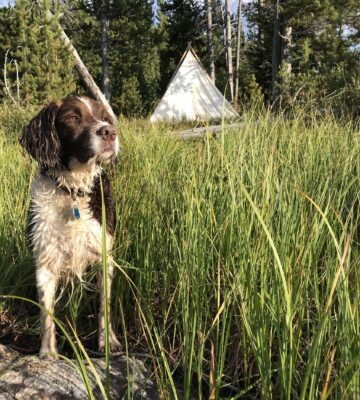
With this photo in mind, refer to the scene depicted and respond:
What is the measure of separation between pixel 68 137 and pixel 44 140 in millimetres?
151

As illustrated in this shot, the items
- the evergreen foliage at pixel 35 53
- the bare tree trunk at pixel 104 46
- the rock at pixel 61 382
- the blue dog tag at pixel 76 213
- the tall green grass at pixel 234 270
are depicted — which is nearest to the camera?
the tall green grass at pixel 234 270

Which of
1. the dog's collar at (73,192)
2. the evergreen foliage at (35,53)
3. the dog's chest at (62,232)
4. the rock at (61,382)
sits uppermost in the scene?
the evergreen foliage at (35,53)

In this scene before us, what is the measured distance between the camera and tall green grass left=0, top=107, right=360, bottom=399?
1314mm

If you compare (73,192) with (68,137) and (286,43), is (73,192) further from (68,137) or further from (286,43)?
(286,43)

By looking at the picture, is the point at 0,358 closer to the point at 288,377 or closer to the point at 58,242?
the point at 58,242

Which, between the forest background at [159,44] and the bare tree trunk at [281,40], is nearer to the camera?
the forest background at [159,44]

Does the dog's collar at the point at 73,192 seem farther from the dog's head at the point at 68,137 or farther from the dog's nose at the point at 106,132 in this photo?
the dog's nose at the point at 106,132

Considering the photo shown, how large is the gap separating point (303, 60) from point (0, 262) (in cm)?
2279

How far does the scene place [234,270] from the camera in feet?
4.99

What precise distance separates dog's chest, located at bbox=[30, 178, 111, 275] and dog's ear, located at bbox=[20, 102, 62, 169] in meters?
0.15

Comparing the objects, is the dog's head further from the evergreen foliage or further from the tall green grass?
the evergreen foliage

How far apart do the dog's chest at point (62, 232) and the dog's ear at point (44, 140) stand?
0.15m

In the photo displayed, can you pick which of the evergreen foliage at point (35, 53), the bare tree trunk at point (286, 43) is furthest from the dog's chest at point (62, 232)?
the bare tree trunk at point (286, 43)

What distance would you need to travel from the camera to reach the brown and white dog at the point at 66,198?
94.0 inches
